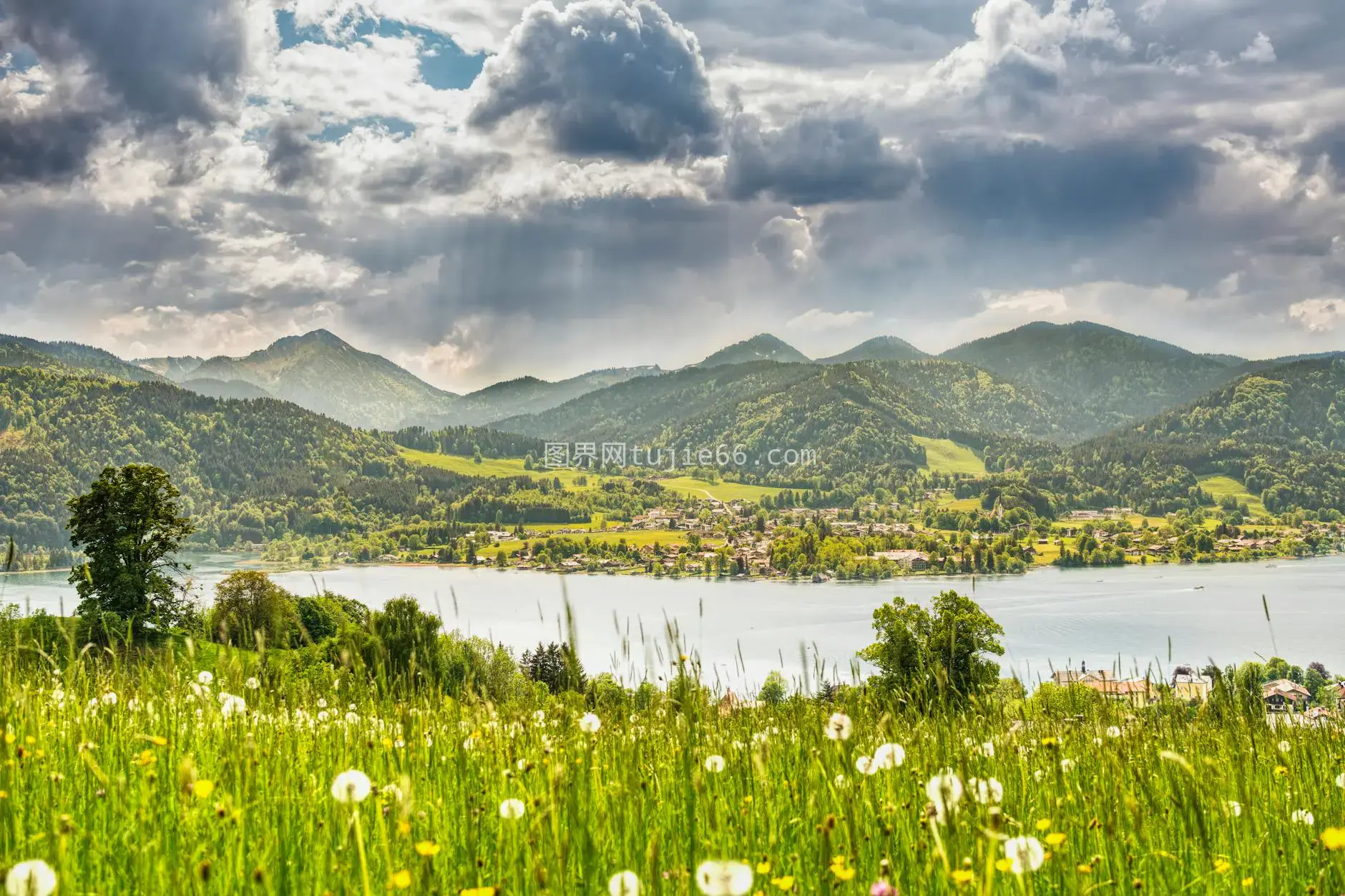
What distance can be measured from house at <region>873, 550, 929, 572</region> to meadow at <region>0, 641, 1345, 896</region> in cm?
13274

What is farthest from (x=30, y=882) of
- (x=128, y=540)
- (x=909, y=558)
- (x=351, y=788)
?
(x=909, y=558)

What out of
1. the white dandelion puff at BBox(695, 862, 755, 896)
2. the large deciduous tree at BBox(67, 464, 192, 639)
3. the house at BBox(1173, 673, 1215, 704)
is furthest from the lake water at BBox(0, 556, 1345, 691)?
the white dandelion puff at BBox(695, 862, 755, 896)

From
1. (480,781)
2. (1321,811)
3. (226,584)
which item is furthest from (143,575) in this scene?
(1321,811)

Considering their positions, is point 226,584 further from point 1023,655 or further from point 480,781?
point 1023,655

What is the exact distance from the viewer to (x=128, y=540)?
83.0 feet

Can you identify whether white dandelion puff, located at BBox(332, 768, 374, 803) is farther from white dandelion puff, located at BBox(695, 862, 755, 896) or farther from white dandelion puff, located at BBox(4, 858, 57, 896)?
white dandelion puff, located at BBox(695, 862, 755, 896)

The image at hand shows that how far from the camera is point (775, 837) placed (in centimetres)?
233

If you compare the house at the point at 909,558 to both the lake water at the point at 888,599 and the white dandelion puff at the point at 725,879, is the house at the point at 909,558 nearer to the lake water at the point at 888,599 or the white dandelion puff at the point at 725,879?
the lake water at the point at 888,599

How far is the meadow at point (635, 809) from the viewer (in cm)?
179

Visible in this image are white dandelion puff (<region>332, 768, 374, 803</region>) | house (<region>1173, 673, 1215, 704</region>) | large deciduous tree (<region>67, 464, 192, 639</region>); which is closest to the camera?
white dandelion puff (<region>332, 768, 374, 803</region>)

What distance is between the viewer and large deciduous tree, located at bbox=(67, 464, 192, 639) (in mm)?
25062

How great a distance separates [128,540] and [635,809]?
2773 cm

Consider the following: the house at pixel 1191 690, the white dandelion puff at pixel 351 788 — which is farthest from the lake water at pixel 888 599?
the white dandelion puff at pixel 351 788

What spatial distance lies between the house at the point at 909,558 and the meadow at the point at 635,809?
133m
